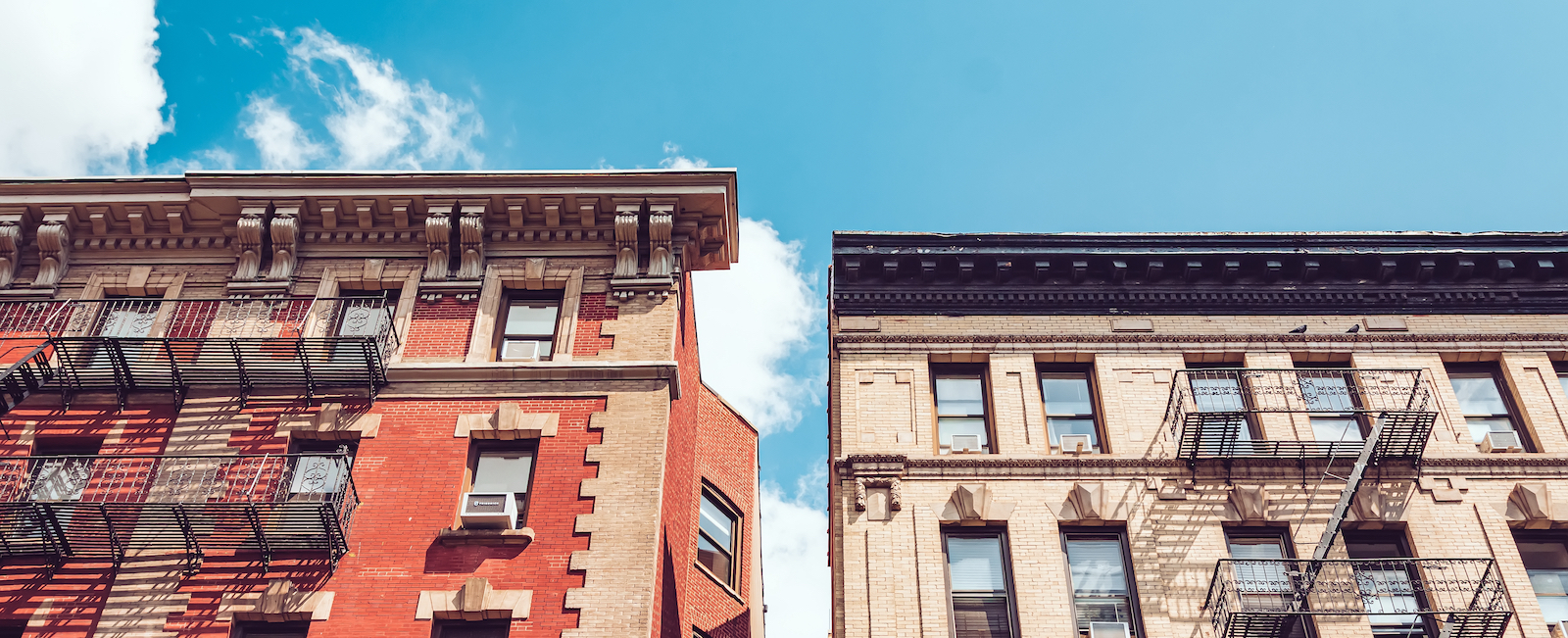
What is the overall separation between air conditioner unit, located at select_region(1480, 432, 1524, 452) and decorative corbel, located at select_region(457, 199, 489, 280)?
48.9ft

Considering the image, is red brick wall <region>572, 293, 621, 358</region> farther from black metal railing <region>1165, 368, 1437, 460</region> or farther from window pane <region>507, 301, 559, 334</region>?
black metal railing <region>1165, 368, 1437, 460</region>

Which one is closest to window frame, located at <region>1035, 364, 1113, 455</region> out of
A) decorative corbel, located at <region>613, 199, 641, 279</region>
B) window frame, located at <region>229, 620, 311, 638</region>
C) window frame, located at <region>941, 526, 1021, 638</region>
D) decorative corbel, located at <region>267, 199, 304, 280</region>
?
window frame, located at <region>941, 526, 1021, 638</region>

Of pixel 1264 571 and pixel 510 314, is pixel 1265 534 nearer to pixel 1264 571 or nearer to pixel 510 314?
Answer: pixel 1264 571

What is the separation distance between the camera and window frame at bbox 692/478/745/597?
19.1 metres

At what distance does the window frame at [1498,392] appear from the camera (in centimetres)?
1702

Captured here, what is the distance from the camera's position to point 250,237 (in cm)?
1812

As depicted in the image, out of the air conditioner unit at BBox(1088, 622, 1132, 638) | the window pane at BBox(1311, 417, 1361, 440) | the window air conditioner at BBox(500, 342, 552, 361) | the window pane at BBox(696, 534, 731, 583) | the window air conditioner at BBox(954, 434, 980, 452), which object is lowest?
the air conditioner unit at BBox(1088, 622, 1132, 638)

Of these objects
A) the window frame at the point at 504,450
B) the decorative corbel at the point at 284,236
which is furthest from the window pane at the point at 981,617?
the decorative corbel at the point at 284,236

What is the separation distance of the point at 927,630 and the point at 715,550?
19.0 feet

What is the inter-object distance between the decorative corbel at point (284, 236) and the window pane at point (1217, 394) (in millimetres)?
13798

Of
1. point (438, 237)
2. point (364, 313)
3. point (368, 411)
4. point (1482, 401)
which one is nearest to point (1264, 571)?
point (1482, 401)

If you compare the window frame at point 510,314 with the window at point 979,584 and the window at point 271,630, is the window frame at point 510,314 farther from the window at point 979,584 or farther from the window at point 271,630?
the window at point 979,584

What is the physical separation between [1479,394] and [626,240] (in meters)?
13.1

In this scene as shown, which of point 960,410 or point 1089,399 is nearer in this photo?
point 960,410
